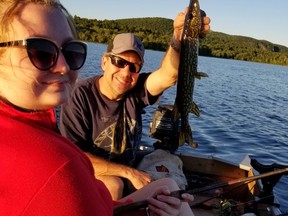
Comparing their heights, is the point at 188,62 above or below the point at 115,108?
above

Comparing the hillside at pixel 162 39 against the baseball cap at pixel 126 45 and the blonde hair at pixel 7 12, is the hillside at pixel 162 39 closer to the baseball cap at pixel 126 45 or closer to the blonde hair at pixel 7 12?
the baseball cap at pixel 126 45

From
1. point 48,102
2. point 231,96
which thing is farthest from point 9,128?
point 231,96

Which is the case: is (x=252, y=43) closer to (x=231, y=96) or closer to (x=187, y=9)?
(x=231, y=96)

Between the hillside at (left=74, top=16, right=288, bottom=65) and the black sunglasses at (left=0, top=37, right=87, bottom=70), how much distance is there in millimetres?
44732

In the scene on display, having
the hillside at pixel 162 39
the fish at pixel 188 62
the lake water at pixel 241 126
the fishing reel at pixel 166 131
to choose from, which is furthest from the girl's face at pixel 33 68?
the hillside at pixel 162 39

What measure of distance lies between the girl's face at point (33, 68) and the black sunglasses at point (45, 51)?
17 millimetres

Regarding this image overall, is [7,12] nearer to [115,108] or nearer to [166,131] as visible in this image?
[115,108]

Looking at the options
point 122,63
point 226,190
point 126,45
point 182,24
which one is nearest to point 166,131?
point 226,190

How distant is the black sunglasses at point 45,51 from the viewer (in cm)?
145

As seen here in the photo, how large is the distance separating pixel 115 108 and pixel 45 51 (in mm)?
2404

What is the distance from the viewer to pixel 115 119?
153 inches

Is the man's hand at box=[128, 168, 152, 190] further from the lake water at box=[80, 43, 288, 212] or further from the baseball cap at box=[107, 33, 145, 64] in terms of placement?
the lake water at box=[80, 43, 288, 212]

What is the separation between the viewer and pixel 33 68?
1.48 m

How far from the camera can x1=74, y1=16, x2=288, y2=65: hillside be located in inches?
2350
